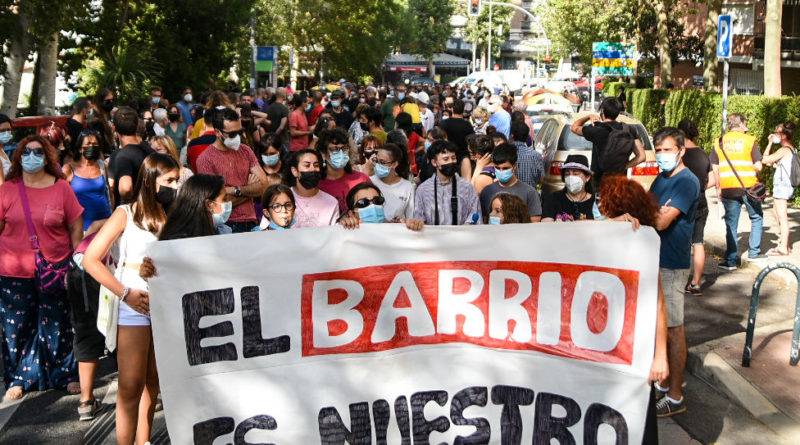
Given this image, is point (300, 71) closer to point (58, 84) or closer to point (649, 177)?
point (58, 84)

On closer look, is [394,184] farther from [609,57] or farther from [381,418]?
[609,57]

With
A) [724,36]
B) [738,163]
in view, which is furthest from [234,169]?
[724,36]

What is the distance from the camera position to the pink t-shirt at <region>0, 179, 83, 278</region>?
6.58m

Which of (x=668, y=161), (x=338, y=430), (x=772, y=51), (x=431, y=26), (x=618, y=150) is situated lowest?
(x=338, y=430)

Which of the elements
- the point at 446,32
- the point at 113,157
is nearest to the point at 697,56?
the point at 113,157

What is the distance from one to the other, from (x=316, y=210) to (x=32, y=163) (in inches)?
75.2

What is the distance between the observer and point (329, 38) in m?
57.3

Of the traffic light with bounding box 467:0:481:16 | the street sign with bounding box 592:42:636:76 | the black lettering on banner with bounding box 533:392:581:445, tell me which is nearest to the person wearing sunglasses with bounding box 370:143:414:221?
the black lettering on banner with bounding box 533:392:581:445

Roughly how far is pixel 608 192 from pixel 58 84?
34.5m

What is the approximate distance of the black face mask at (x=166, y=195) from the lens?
522 cm

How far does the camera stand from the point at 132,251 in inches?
199

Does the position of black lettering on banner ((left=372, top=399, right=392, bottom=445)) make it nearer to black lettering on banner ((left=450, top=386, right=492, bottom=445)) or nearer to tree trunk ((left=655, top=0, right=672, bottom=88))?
black lettering on banner ((left=450, top=386, right=492, bottom=445))

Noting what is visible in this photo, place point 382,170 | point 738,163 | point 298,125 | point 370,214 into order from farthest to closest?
point 298,125, point 738,163, point 382,170, point 370,214

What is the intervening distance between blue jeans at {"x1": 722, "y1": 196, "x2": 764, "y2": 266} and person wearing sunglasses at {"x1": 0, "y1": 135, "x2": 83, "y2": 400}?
7014mm
